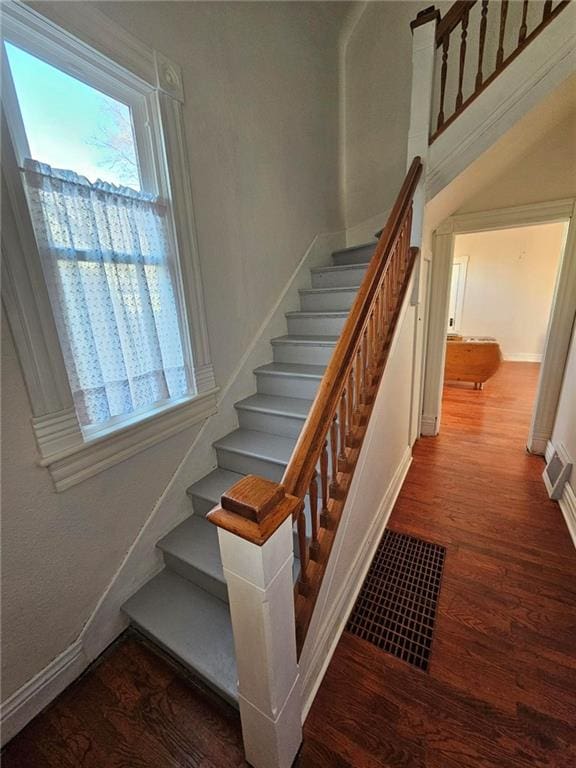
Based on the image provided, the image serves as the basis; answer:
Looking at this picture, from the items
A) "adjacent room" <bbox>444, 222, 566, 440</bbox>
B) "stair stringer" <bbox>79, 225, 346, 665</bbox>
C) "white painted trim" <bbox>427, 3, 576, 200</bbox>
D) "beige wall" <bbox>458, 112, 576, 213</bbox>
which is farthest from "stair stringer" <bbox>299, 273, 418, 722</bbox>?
"adjacent room" <bbox>444, 222, 566, 440</bbox>

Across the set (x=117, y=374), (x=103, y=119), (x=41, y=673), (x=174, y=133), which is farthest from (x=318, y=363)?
(x=41, y=673)

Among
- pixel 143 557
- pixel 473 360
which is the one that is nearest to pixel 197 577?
pixel 143 557

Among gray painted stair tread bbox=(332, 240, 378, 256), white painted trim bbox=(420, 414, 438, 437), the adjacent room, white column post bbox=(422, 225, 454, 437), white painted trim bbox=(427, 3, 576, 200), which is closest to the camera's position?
white painted trim bbox=(427, 3, 576, 200)

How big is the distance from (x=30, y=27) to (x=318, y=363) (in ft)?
6.35

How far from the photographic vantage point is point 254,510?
71cm

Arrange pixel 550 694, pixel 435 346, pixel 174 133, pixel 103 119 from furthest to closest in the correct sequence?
pixel 435 346, pixel 174 133, pixel 103 119, pixel 550 694

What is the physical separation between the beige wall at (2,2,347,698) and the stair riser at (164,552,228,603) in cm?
27

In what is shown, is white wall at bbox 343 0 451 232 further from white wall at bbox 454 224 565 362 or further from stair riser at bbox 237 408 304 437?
white wall at bbox 454 224 565 362

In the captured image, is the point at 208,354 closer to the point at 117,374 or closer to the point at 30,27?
the point at 117,374

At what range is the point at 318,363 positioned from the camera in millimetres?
2240

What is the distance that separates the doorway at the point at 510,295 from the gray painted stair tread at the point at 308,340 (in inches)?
59.8

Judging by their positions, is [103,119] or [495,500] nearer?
[103,119]

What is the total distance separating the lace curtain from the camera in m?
1.15

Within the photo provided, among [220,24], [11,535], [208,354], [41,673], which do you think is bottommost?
[41,673]
